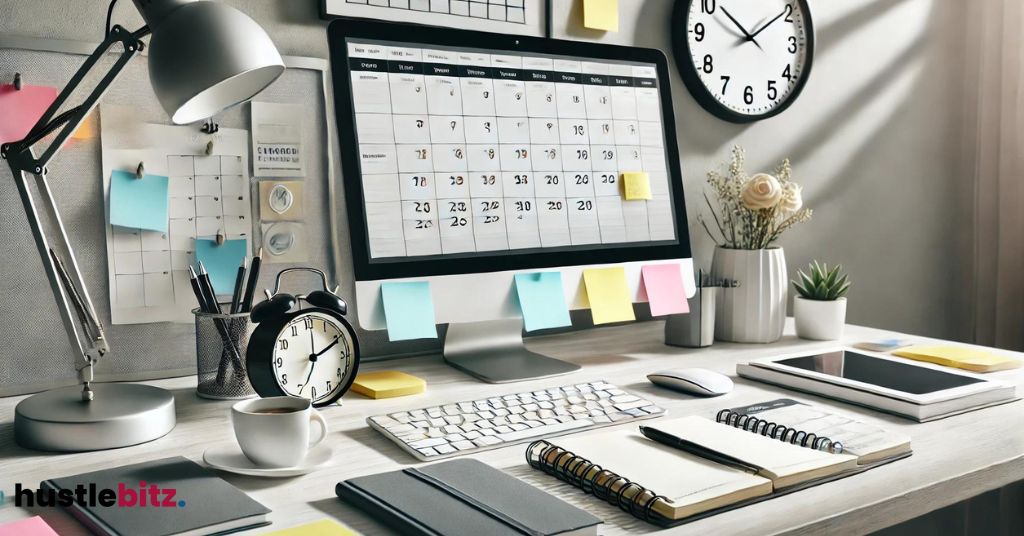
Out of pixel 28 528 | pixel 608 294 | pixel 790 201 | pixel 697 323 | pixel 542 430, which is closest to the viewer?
pixel 28 528

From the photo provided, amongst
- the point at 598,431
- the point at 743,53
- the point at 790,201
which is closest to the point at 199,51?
the point at 598,431

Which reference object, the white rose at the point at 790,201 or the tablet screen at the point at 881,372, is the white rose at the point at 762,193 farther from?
the tablet screen at the point at 881,372

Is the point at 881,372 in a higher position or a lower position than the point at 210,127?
lower

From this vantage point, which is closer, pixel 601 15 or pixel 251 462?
pixel 251 462

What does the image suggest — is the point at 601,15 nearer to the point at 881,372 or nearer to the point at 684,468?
the point at 881,372

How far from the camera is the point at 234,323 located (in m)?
1.09

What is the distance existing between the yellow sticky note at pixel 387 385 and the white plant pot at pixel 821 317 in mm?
720

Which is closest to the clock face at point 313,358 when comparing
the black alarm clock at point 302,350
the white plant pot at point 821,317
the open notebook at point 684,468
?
the black alarm clock at point 302,350

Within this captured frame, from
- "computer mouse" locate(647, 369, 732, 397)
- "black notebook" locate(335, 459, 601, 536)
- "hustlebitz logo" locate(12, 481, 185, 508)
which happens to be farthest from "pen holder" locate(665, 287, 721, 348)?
"hustlebitz logo" locate(12, 481, 185, 508)

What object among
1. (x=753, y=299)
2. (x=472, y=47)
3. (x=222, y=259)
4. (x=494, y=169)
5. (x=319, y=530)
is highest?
(x=472, y=47)

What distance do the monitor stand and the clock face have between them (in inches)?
8.9

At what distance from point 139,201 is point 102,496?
0.56m

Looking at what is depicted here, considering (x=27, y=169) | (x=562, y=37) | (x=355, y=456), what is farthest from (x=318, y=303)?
(x=562, y=37)

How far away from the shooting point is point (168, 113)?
2.89ft
